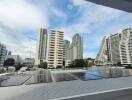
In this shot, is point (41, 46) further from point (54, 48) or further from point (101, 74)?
point (101, 74)

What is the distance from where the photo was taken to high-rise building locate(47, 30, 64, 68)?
49.3 metres

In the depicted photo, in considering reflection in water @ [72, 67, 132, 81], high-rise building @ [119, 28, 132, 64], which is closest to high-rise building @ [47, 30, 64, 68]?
high-rise building @ [119, 28, 132, 64]

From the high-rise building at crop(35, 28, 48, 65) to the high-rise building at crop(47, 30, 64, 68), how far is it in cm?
243

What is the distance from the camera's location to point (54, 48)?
49344 mm

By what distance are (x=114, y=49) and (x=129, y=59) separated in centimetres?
659

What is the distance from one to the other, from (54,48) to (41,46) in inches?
229

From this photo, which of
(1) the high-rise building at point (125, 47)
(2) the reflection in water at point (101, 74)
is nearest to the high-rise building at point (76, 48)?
(1) the high-rise building at point (125, 47)

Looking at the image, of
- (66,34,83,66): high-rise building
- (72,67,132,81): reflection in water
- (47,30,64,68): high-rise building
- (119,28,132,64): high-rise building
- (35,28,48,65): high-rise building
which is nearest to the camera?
(72,67,132,81): reflection in water

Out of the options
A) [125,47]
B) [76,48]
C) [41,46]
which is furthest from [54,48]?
[125,47]

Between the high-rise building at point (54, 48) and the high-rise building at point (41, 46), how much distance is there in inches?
95.7

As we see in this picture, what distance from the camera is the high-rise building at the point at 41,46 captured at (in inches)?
A: 1966

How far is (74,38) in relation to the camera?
5409 centimetres

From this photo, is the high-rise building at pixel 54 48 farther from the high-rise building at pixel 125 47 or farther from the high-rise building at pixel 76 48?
the high-rise building at pixel 125 47

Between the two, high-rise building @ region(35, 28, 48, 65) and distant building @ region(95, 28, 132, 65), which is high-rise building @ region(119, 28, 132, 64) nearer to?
distant building @ region(95, 28, 132, 65)
